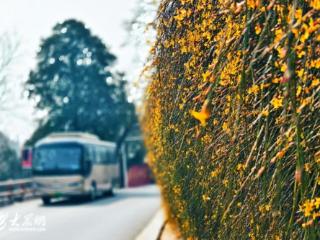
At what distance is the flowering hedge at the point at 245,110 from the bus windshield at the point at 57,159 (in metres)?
19.8

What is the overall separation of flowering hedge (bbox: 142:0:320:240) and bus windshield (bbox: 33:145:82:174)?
64.8 feet

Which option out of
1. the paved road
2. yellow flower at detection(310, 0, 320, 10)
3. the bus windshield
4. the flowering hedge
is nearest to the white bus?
the bus windshield

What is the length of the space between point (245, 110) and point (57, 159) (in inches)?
888

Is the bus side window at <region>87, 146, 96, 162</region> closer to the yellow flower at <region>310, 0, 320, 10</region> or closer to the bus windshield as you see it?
the bus windshield

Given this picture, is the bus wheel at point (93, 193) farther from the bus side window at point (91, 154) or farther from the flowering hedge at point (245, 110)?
the flowering hedge at point (245, 110)

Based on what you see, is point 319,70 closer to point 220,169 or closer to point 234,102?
point 234,102

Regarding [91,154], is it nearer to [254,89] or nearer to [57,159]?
[57,159]

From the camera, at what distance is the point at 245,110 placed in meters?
4.43

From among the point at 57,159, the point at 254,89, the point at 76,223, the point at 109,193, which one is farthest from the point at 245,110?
the point at 109,193

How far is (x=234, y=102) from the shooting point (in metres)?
4.19

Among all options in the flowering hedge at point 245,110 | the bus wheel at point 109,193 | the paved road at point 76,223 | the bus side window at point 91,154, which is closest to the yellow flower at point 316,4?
the flowering hedge at point 245,110

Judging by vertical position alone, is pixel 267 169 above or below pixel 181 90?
below

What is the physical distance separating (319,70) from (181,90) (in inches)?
85.3

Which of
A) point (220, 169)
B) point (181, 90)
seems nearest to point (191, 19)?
point (181, 90)
